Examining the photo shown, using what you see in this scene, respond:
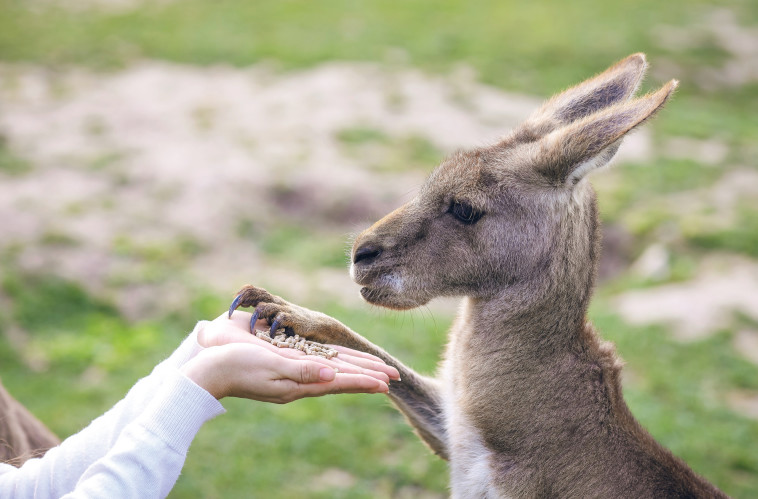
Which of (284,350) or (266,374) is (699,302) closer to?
(284,350)

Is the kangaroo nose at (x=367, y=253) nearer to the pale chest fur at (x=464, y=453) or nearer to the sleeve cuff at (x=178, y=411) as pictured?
the pale chest fur at (x=464, y=453)

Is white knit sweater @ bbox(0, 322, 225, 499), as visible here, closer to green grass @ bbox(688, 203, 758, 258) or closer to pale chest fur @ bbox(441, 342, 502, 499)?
pale chest fur @ bbox(441, 342, 502, 499)

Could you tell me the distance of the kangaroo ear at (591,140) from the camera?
2.33 m

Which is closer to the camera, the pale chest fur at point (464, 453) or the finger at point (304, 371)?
the finger at point (304, 371)

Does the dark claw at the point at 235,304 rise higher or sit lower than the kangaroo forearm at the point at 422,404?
higher

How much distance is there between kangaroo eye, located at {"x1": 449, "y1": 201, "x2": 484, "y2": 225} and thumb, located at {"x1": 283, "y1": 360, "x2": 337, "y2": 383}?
2.96 feet

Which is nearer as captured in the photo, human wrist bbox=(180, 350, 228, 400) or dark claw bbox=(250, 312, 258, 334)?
human wrist bbox=(180, 350, 228, 400)

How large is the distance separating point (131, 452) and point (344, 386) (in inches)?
22.5

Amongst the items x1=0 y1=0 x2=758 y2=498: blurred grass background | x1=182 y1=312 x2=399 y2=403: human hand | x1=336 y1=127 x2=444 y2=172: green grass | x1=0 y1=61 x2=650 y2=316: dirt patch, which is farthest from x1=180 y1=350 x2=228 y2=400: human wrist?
x1=336 y1=127 x2=444 y2=172: green grass

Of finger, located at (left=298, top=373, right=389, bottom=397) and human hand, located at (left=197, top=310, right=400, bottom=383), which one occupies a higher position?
human hand, located at (left=197, top=310, right=400, bottom=383)

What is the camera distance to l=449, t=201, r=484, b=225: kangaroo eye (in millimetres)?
2811

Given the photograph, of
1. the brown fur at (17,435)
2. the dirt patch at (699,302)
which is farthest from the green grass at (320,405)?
the brown fur at (17,435)

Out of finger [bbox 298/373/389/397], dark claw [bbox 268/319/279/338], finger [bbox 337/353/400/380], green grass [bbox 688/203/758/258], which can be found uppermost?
green grass [bbox 688/203/758/258]

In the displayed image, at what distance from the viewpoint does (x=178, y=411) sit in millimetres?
2041
